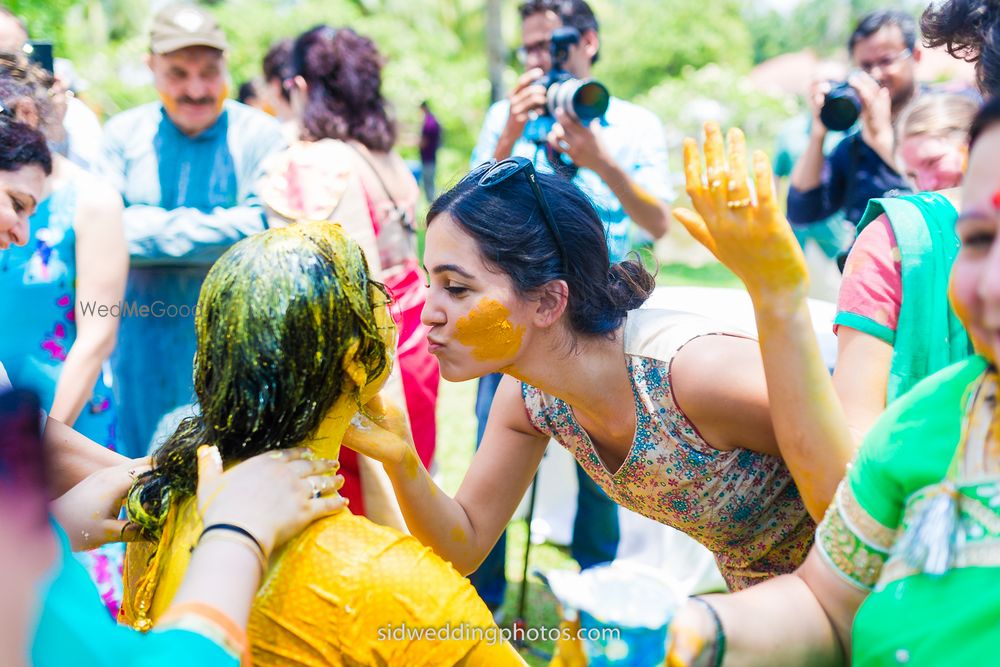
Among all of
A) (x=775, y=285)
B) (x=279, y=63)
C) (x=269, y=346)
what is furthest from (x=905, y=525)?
(x=279, y=63)

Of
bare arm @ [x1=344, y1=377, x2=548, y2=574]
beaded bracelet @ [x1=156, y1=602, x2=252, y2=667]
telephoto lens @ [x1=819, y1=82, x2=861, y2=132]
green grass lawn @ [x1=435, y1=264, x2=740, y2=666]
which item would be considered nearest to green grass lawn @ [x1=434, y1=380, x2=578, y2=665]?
green grass lawn @ [x1=435, y1=264, x2=740, y2=666]

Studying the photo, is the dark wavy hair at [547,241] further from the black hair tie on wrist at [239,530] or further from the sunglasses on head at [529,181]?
the black hair tie on wrist at [239,530]

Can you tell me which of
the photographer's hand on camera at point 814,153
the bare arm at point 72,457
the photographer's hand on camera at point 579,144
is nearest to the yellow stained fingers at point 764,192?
the bare arm at point 72,457

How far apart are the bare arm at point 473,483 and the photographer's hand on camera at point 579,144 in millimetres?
1390

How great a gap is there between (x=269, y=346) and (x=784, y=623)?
0.86 metres

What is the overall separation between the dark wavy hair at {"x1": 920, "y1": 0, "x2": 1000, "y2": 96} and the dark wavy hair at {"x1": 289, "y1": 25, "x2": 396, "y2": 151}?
223 cm

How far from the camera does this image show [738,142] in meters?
1.48

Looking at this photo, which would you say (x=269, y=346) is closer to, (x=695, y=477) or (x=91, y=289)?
(x=695, y=477)

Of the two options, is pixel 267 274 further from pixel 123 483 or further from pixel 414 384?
pixel 414 384

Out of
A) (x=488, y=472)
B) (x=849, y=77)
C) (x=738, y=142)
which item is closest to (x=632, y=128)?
(x=849, y=77)

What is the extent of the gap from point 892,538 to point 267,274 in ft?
3.23

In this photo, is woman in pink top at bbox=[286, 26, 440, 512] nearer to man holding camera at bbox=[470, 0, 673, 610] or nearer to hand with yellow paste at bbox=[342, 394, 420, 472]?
man holding camera at bbox=[470, 0, 673, 610]

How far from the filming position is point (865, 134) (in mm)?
3863

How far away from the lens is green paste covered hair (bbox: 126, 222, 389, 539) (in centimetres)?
150
